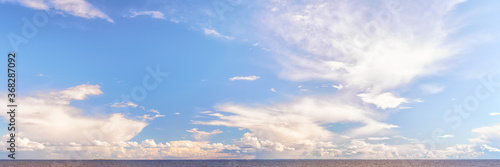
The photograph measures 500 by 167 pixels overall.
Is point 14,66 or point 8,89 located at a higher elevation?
point 14,66

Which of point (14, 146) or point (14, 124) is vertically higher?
point (14, 124)

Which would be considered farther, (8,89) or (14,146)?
(14,146)

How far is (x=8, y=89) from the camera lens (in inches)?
1816

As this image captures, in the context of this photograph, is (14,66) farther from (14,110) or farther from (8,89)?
(14,110)

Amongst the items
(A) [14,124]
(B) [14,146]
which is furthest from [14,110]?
(B) [14,146]

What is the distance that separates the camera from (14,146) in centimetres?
4975

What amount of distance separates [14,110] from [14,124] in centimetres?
206

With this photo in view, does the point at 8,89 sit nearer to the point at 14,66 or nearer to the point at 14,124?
the point at 14,66

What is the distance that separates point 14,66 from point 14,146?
11790 mm

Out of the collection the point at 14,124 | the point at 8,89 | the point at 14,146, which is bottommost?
the point at 14,146

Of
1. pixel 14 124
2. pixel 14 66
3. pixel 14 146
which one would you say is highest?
pixel 14 66

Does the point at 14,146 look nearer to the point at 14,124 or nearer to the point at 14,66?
the point at 14,124

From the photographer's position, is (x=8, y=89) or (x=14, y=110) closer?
(x=8, y=89)

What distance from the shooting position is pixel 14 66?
46.9 meters
